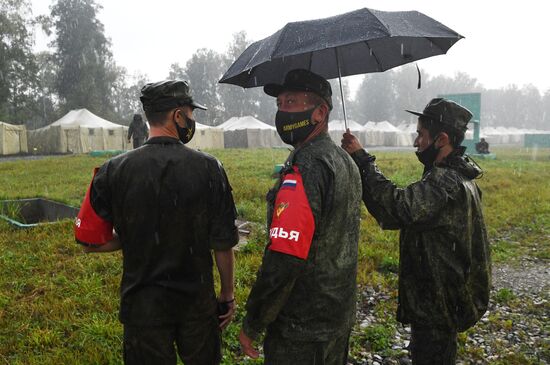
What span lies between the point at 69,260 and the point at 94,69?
135 feet

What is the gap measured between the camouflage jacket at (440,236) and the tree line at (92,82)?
4070 centimetres

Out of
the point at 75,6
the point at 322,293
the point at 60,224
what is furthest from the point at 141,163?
the point at 75,6

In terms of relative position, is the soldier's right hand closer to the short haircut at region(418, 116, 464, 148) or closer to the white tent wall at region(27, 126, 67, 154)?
the short haircut at region(418, 116, 464, 148)

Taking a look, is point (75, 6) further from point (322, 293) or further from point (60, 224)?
point (322, 293)

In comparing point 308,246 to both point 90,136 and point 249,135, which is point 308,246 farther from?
point 249,135

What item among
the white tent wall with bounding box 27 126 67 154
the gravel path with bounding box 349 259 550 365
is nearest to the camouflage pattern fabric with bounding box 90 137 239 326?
the gravel path with bounding box 349 259 550 365

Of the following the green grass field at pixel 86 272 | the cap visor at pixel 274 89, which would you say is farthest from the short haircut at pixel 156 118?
the green grass field at pixel 86 272

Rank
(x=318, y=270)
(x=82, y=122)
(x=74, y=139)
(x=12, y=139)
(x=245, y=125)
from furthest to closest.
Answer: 1. (x=245, y=125)
2. (x=82, y=122)
3. (x=74, y=139)
4. (x=12, y=139)
5. (x=318, y=270)

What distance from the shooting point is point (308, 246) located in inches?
72.9

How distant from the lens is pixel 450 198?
2.52 metres

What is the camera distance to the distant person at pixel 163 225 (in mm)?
2102

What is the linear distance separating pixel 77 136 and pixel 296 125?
104ft

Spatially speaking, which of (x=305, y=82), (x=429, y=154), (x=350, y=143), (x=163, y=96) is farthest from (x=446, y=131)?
(x=163, y=96)

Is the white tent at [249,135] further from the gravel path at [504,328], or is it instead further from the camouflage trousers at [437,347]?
the camouflage trousers at [437,347]
